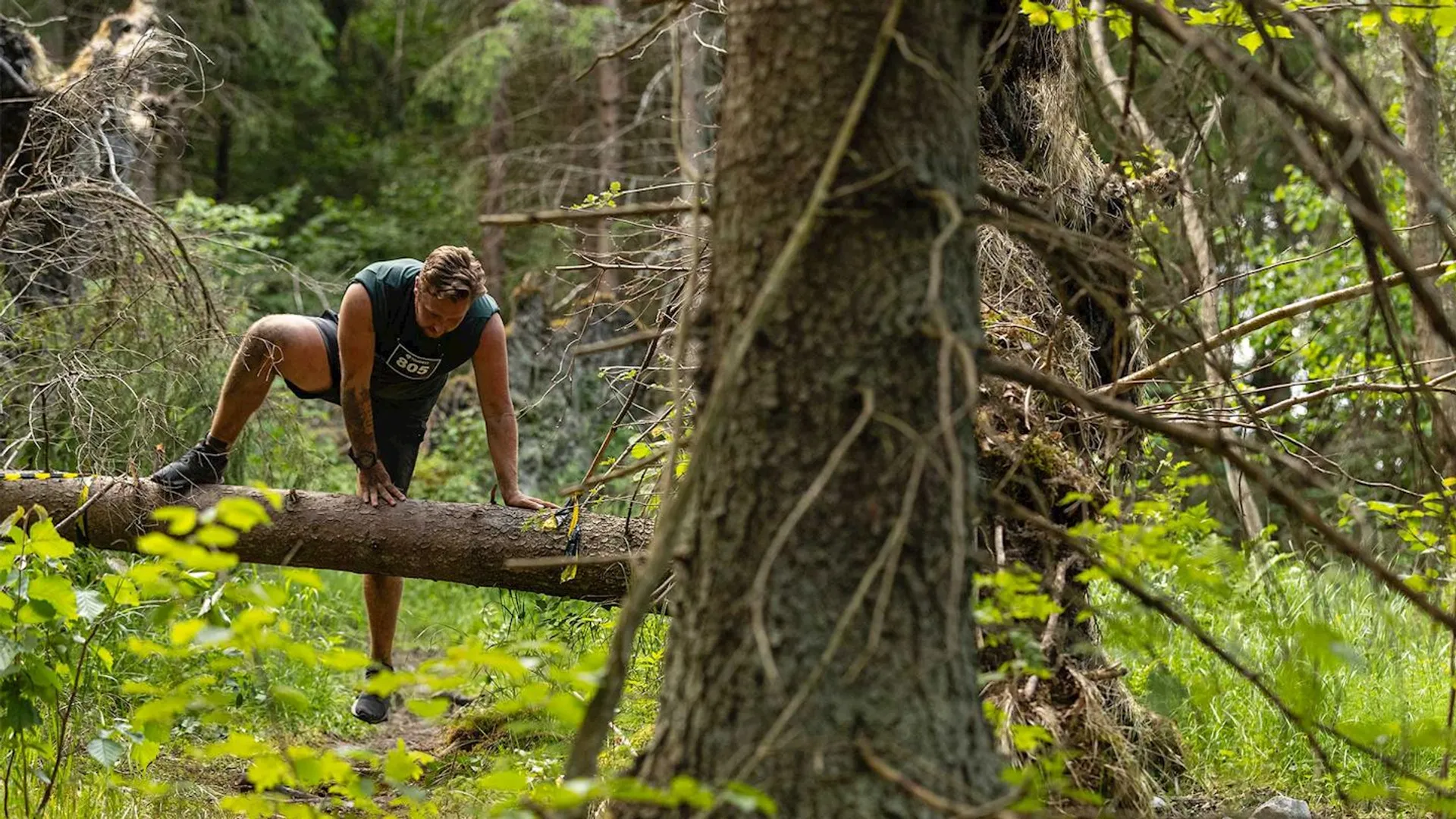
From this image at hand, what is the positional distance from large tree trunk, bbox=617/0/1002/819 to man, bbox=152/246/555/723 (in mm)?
→ 2803

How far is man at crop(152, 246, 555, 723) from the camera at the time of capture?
4.75 meters

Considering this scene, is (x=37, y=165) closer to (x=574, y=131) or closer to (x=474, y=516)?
(x=474, y=516)

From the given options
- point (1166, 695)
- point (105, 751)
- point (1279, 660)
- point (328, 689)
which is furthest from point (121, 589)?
point (1279, 660)

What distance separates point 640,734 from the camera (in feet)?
13.4

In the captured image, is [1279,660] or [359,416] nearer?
[359,416]

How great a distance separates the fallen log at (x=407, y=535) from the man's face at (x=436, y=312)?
72 centimetres

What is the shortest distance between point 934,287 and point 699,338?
471 mm

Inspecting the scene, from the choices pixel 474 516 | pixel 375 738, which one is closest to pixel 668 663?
pixel 474 516

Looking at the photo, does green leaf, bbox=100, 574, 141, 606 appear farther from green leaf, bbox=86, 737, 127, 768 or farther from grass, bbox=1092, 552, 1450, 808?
Answer: grass, bbox=1092, 552, 1450, 808

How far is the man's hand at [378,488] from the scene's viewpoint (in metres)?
4.74

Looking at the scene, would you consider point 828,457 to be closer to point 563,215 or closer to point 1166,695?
point 563,215

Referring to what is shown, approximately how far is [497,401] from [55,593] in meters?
2.27

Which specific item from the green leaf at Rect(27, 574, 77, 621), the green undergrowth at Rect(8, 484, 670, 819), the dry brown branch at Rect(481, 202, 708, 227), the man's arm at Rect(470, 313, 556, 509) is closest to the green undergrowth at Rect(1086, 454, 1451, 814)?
the dry brown branch at Rect(481, 202, 708, 227)

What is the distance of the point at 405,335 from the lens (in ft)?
16.3
